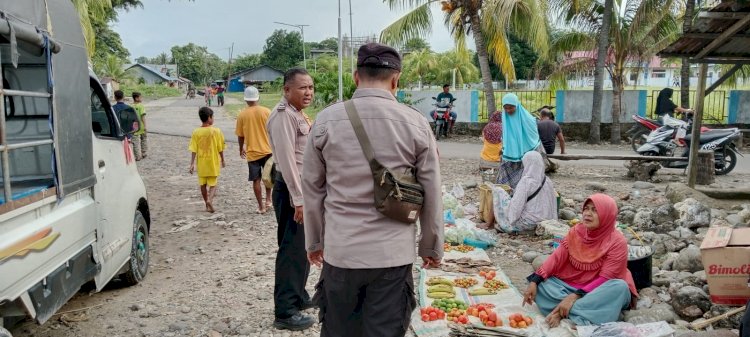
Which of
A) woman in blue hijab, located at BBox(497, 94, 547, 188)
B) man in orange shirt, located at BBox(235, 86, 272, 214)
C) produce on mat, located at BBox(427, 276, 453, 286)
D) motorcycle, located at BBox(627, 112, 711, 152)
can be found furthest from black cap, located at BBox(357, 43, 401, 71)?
motorcycle, located at BBox(627, 112, 711, 152)

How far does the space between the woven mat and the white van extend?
7.64 ft

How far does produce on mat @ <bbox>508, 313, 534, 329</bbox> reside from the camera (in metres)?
4.36

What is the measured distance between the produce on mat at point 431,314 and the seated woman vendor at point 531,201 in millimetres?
2829

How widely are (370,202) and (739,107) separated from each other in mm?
18695

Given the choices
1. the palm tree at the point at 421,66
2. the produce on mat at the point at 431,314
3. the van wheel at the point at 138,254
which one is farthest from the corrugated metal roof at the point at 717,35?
the palm tree at the point at 421,66

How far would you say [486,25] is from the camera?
16.2m

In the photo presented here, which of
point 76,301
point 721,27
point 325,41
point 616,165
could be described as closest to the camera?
point 76,301

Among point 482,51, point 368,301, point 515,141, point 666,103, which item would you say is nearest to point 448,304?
point 368,301

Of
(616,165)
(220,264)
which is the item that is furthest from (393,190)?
(616,165)

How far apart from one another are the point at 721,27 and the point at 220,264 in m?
6.72

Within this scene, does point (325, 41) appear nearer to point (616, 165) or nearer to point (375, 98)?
point (616, 165)

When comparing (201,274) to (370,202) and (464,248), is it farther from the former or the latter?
(370,202)

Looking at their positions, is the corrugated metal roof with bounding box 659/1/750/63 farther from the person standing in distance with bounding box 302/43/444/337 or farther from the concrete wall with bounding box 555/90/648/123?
the concrete wall with bounding box 555/90/648/123

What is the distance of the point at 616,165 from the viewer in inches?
527
